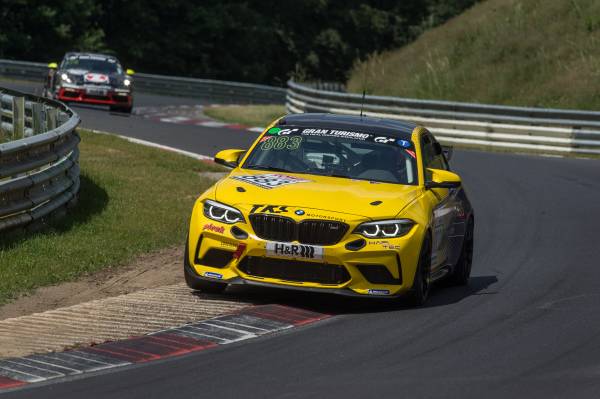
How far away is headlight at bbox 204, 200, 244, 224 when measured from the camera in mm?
10210

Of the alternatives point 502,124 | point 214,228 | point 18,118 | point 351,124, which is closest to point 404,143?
point 351,124

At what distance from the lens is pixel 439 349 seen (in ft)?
28.5

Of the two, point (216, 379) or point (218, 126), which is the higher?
point (216, 379)

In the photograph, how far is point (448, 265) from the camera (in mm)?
11508

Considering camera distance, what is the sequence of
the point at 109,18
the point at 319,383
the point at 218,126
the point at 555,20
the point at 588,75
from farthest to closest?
the point at 109,18, the point at 555,20, the point at 588,75, the point at 218,126, the point at 319,383

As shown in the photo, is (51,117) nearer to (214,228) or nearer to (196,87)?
(214,228)

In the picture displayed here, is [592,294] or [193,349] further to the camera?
[592,294]

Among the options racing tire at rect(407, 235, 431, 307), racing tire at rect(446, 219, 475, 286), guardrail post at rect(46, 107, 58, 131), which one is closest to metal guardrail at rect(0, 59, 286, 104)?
guardrail post at rect(46, 107, 58, 131)

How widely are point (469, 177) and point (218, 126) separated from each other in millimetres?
11652

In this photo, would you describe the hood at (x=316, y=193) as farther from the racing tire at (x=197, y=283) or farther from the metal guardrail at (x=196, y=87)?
the metal guardrail at (x=196, y=87)

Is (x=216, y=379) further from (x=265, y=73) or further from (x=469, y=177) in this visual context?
(x=265, y=73)

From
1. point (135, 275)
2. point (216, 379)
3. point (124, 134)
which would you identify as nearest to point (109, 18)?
point (124, 134)

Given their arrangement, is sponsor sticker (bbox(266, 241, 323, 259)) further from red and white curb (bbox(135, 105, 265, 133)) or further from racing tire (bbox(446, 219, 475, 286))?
red and white curb (bbox(135, 105, 265, 133))

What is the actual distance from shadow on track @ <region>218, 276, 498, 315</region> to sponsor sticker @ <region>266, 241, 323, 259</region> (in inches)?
19.4
